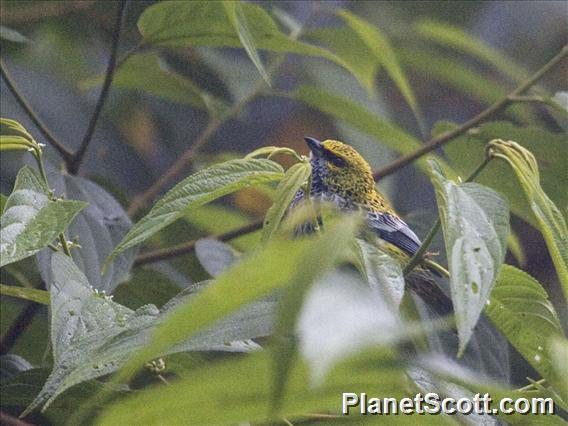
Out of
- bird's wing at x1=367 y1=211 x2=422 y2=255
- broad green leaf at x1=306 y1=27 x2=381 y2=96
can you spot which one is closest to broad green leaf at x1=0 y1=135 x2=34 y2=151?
bird's wing at x1=367 y1=211 x2=422 y2=255

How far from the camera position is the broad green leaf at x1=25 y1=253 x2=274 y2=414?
0.73 m

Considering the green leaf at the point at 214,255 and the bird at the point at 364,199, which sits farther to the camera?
the bird at the point at 364,199

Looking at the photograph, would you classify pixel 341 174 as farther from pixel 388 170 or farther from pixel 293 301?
pixel 293 301

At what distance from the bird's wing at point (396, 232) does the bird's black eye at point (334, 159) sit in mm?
128

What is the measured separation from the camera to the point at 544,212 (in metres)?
0.88

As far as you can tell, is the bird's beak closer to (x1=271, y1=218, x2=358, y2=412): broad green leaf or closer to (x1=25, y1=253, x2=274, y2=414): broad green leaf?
(x1=25, y1=253, x2=274, y2=414): broad green leaf

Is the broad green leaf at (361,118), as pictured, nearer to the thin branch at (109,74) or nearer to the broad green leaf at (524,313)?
the thin branch at (109,74)

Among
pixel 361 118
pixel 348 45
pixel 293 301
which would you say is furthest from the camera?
pixel 348 45

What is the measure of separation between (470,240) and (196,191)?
27 centimetres

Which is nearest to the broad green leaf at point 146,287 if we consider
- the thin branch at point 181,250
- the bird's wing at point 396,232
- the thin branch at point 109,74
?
the thin branch at point 181,250

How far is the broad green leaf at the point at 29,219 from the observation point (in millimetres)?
845

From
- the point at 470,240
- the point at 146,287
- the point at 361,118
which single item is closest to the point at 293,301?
the point at 470,240

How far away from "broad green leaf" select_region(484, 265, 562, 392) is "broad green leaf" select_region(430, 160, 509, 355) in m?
0.13

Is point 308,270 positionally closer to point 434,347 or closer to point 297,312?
point 297,312
